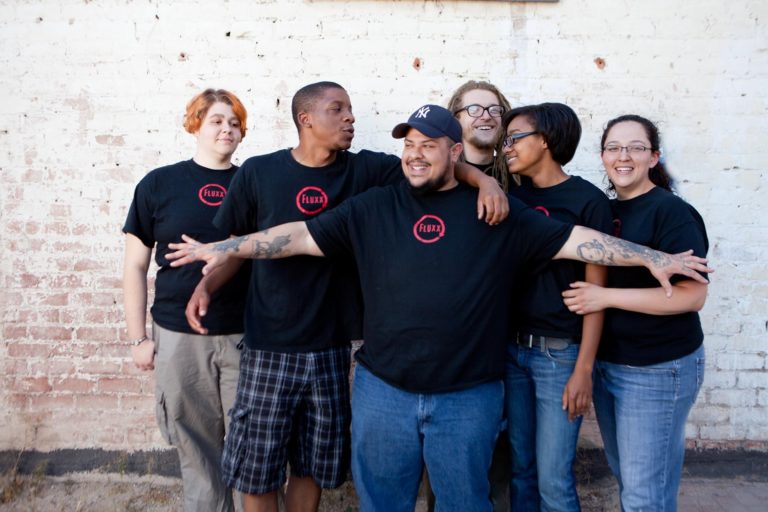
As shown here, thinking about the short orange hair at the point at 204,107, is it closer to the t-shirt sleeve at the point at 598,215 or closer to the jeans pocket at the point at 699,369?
the t-shirt sleeve at the point at 598,215

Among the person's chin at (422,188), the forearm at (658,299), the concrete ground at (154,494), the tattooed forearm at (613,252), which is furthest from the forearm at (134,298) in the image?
the forearm at (658,299)

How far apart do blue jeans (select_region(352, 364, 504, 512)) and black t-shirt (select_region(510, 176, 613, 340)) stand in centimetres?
34

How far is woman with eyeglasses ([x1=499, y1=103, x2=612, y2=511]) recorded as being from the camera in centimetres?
249

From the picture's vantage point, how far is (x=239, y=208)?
2.62m

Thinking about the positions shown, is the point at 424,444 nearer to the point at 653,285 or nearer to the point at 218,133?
the point at 653,285

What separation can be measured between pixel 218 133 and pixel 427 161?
1203 mm

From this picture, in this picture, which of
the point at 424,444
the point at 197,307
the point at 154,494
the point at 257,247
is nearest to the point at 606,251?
the point at 424,444

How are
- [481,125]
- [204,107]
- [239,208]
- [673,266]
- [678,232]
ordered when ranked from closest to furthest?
[673,266]
[678,232]
[239,208]
[204,107]
[481,125]

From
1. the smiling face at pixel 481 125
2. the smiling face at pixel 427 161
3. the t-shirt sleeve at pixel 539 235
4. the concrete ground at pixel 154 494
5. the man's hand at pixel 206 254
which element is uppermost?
the smiling face at pixel 481 125

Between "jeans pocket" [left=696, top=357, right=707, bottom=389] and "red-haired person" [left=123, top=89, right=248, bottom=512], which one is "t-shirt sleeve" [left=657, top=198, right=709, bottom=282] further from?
"red-haired person" [left=123, top=89, right=248, bottom=512]

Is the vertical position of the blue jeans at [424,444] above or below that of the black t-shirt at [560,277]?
below

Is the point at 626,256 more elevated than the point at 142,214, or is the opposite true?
the point at 142,214

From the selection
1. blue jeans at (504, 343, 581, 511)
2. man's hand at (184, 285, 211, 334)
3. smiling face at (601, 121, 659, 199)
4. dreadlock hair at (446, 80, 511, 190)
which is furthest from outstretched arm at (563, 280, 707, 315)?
man's hand at (184, 285, 211, 334)

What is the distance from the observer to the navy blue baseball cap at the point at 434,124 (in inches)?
93.4
